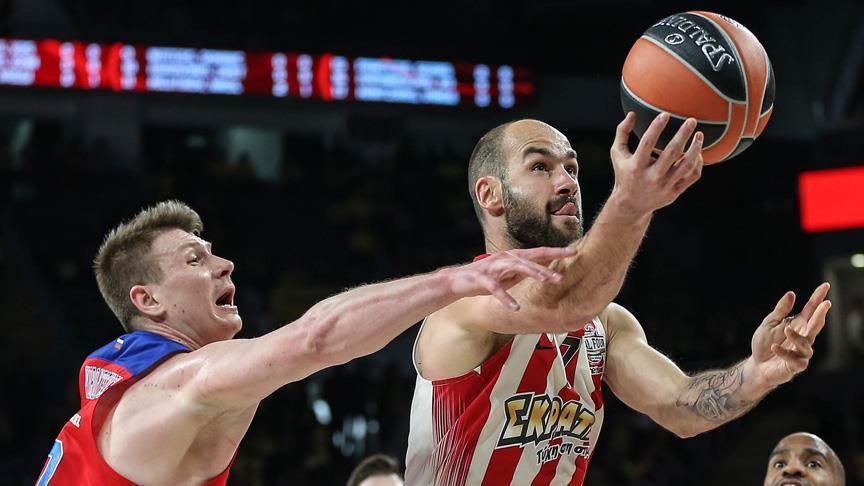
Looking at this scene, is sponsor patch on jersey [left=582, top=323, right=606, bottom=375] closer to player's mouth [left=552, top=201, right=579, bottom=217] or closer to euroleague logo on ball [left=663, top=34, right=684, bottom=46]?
player's mouth [left=552, top=201, right=579, bottom=217]

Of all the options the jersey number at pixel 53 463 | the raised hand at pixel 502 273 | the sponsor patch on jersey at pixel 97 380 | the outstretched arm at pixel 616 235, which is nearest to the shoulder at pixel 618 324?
the outstretched arm at pixel 616 235

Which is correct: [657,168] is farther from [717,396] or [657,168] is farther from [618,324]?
[618,324]

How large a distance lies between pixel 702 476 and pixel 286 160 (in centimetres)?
1043

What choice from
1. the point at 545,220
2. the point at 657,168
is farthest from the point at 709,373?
the point at 657,168

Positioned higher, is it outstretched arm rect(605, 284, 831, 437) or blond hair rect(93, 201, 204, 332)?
blond hair rect(93, 201, 204, 332)

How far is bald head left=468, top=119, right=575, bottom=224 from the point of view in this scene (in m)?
4.19

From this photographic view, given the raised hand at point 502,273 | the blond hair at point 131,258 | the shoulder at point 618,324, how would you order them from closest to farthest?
the raised hand at point 502,273, the blond hair at point 131,258, the shoulder at point 618,324

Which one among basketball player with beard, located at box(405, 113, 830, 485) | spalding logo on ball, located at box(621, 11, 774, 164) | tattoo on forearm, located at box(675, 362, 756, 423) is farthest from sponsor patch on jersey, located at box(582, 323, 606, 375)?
spalding logo on ball, located at box(621, 11, 774, 164)

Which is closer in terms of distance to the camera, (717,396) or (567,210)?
(567,210)

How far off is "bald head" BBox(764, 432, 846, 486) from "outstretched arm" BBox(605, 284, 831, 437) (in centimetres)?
124

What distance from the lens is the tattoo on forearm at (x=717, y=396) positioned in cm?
419

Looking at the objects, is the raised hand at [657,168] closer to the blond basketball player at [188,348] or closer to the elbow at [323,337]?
the blond basketball player at [188,348]

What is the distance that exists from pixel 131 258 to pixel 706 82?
2289 millimetres

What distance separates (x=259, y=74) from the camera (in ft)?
60.5
